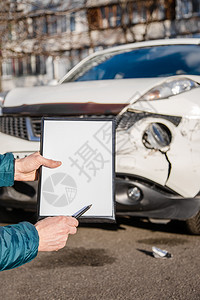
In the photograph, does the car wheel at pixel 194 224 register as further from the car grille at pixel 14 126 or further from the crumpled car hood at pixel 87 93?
the car grille at pixel 14 126

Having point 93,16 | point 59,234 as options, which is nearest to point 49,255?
point 59,234

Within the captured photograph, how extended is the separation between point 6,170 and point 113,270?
1440 millimetres

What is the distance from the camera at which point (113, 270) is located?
3.27 metres

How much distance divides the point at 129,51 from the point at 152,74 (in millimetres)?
839

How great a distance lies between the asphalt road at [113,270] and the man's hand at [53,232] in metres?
1.11

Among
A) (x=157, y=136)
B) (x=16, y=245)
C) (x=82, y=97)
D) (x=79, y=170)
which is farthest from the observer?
(x=82, y=97)

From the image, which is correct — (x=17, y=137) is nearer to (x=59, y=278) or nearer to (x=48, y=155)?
(x=59, y=278)

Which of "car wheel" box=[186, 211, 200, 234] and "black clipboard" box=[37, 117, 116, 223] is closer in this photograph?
"black clipboard" box=[37, 117, 116, 223]

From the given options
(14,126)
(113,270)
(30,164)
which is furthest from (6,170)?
(14,126)

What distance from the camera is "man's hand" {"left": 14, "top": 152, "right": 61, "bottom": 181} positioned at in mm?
2162

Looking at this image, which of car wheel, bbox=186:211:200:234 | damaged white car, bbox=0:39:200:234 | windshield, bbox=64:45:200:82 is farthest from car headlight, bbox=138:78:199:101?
car wheel, bbox=186:211:200:234

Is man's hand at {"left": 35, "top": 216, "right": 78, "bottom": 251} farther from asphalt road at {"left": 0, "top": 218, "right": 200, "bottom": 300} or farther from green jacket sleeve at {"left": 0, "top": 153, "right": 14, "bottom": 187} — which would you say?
asphalt road at {"left": 0, "top": 218, "right": 200, "bottom": 300}

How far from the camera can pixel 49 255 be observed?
3.64 meters

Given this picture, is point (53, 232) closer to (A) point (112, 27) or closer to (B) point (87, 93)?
(B) point (87, 93)
